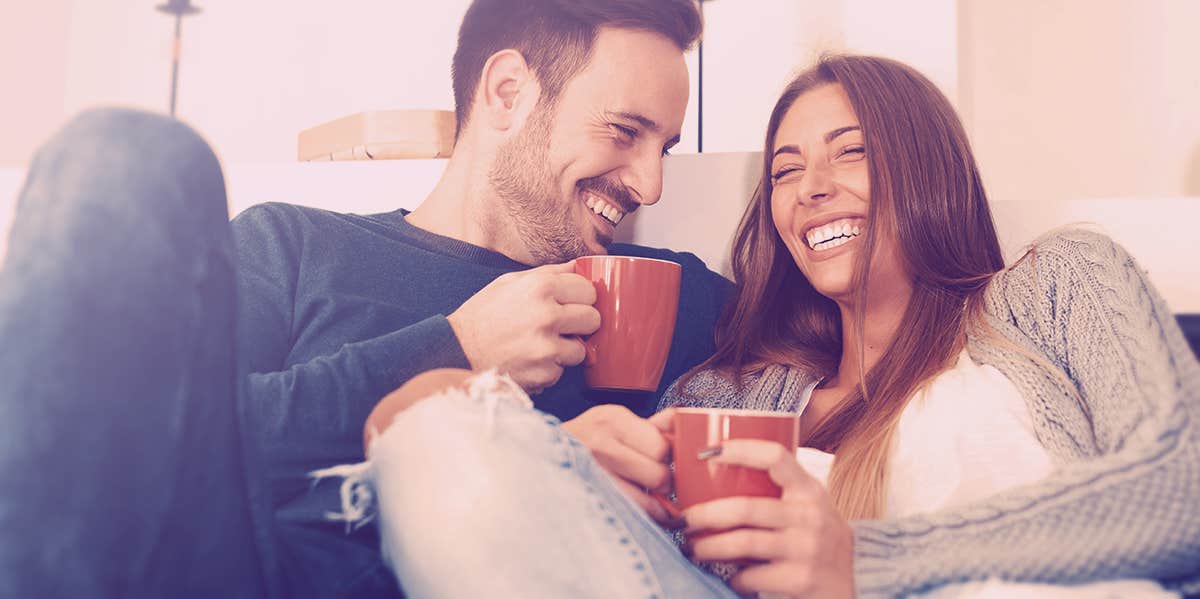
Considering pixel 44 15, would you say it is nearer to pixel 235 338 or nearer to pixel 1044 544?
pixel 235 338

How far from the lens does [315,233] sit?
4.50ft

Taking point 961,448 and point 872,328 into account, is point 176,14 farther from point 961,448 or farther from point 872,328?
point 961,448

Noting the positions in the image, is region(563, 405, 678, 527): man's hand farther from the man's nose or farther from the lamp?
the lamp

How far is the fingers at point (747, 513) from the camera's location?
692mm

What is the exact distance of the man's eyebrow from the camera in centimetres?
143

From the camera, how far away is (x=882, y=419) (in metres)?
1.14

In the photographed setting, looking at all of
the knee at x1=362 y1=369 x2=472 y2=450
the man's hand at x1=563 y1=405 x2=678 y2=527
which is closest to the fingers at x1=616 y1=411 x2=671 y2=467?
the man's hand at x1=563 y1=405 x2=678 y2=527

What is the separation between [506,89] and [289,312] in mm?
529

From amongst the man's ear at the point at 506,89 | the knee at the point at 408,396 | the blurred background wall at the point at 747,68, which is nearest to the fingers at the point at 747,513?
the knee at the point at 408,396

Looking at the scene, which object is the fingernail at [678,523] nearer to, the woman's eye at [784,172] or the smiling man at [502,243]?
the smiling man at [502,243]

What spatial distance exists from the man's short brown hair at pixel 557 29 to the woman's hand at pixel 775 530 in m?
0.93

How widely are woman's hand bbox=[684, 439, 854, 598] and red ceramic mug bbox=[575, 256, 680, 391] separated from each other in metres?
0.33

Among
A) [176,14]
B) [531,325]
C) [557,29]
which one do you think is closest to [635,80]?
[557,29]

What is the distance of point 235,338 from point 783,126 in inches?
39.0
